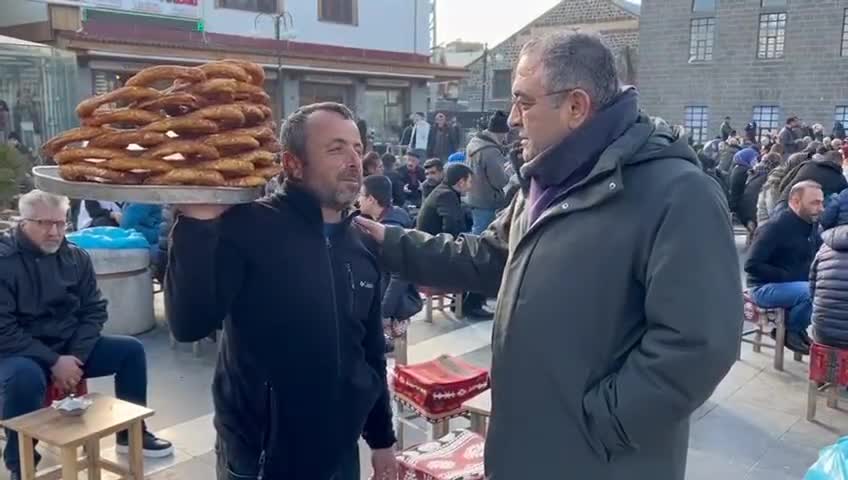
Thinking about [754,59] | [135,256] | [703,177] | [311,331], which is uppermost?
[754,59]

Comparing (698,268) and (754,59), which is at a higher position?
(754,59)

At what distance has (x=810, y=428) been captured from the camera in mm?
4852

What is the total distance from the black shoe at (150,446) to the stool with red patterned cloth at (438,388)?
1374 mm

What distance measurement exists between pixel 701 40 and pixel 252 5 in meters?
20.2

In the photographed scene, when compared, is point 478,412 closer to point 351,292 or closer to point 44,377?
point 351,292

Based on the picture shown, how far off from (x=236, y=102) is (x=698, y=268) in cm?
126

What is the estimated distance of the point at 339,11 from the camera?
1988cm

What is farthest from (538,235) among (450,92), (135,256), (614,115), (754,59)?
(450,92)

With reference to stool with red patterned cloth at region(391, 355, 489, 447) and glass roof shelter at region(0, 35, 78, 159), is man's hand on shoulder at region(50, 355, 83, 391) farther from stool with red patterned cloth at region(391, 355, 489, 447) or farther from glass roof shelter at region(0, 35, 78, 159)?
glass roof shelter at region(0, 35, 78, 159)

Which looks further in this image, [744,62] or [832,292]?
[744,62]

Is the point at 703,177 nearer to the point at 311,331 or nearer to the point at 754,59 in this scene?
the point at 311,331

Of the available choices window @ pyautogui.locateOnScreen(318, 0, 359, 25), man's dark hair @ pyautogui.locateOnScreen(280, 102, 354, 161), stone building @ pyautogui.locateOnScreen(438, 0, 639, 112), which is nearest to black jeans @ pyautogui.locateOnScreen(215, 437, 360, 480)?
man's dark hair @ pyautogui.locateOnScreen(280, 102, 354, 161)

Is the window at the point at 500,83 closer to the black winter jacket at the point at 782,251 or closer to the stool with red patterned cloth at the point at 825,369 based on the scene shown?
the black winter jacket at the point at 782,251

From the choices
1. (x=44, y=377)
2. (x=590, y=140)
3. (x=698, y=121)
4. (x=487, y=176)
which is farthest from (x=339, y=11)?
(x=590, y=140)
